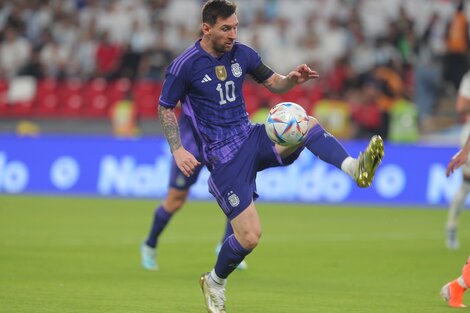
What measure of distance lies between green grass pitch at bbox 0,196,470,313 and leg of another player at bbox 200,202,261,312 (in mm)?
440

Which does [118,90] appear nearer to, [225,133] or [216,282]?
[225,133]

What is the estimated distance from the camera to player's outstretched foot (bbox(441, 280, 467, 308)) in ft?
27.9

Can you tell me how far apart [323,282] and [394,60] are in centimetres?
1287

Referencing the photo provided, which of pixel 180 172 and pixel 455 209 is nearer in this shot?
pixel 180 172

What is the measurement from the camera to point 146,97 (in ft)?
79.8

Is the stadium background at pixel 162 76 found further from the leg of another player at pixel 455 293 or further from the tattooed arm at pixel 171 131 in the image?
the tattooed arm at pixel 171 131

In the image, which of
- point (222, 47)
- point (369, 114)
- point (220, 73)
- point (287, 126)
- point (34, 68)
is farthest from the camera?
point (34, 68)

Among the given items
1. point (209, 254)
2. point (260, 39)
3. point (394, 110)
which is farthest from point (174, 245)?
point (260, 39)

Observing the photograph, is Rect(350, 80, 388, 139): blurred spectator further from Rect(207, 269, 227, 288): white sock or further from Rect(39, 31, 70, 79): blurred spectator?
Rect(207, 269, 227, 288): white sock

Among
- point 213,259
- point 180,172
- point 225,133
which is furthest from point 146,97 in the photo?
point 225,133

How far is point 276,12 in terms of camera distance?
971 inches

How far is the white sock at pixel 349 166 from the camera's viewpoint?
300 inches

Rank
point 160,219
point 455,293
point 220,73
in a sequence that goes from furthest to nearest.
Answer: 1. point 160,219
2. point 455,293
3. point 220,73

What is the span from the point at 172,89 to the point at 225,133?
55 centimetres
